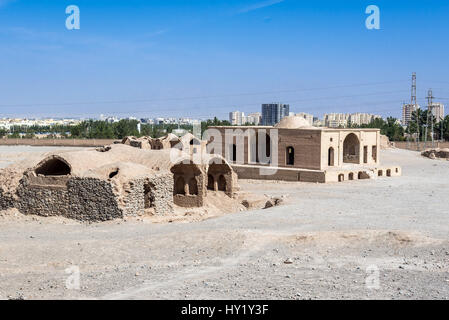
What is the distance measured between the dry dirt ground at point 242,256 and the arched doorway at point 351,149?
50.0 feet

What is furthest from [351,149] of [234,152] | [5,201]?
[5,201]

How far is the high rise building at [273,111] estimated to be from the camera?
12262cm

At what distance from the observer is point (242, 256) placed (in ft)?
41.6

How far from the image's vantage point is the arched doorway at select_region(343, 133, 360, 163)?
34.6 m

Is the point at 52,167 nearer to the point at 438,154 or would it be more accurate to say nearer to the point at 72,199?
the point at 72,199

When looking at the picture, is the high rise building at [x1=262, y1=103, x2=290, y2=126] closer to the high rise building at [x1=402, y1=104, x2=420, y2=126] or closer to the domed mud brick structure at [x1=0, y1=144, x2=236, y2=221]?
the high rise building at [x1=402, y1=104, x2=420, y2=126]

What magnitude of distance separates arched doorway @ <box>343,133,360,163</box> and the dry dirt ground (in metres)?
15.2

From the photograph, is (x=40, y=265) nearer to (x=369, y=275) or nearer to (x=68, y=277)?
(x=68, y=277)

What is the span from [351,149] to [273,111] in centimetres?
8690

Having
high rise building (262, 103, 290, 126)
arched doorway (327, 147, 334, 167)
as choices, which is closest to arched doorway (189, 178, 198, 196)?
arched doorway (327, 147, 334, 167)

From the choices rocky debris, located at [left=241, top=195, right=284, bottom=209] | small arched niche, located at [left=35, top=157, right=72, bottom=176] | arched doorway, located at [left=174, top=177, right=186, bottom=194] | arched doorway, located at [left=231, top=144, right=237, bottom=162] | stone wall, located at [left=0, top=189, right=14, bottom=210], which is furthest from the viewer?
arched doorway, located at [left=231, top=144, right=237, bottom=162]

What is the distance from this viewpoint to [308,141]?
30.8 metres

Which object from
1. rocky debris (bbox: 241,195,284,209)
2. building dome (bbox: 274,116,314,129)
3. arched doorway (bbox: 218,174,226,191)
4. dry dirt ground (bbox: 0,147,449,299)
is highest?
building dome (bbox: 274,116,314,129)

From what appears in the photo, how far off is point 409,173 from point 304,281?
2754cm
